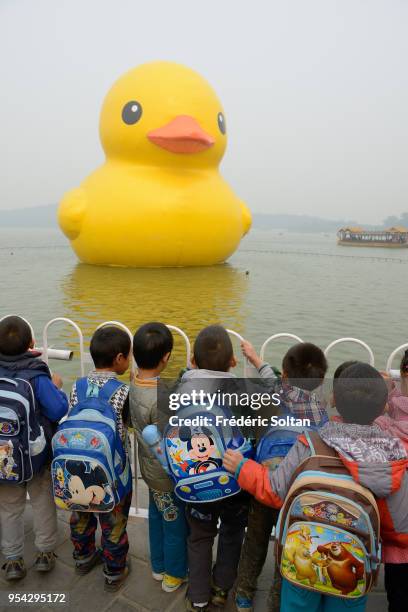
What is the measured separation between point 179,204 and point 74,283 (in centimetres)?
362

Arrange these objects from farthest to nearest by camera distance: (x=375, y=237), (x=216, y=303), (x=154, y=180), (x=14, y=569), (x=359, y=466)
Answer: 1. (x=375, y=237)
2. (x=154, y=180)
3. (x=216, y=303)
4. (x=14, y=569)
5. (x=359, y=466)

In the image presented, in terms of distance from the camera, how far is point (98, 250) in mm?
12484

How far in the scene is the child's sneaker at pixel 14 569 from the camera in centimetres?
187

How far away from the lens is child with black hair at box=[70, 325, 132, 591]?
1810mm

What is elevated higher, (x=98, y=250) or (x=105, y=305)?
(x=98, y=250)

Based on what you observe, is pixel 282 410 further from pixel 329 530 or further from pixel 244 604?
pixel 244 604

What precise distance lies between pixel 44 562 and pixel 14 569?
127 millimetres

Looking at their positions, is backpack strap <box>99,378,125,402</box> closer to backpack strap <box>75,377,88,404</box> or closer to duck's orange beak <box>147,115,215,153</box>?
backpack strap <box>75,377,88,404</box>

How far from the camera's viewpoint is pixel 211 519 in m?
1.72

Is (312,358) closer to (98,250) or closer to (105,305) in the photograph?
(105,305)

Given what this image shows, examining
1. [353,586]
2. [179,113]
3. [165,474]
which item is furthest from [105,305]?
[353,586]

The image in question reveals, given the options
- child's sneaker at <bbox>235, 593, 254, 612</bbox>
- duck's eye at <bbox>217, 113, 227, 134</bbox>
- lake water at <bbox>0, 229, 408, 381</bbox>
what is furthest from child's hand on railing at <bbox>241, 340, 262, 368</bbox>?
duck's eye at <bbox>217, 113, 227, 134</bbox>

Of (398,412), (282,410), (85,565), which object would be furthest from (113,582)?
(398,412)

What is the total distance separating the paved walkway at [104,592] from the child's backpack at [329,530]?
621mm
